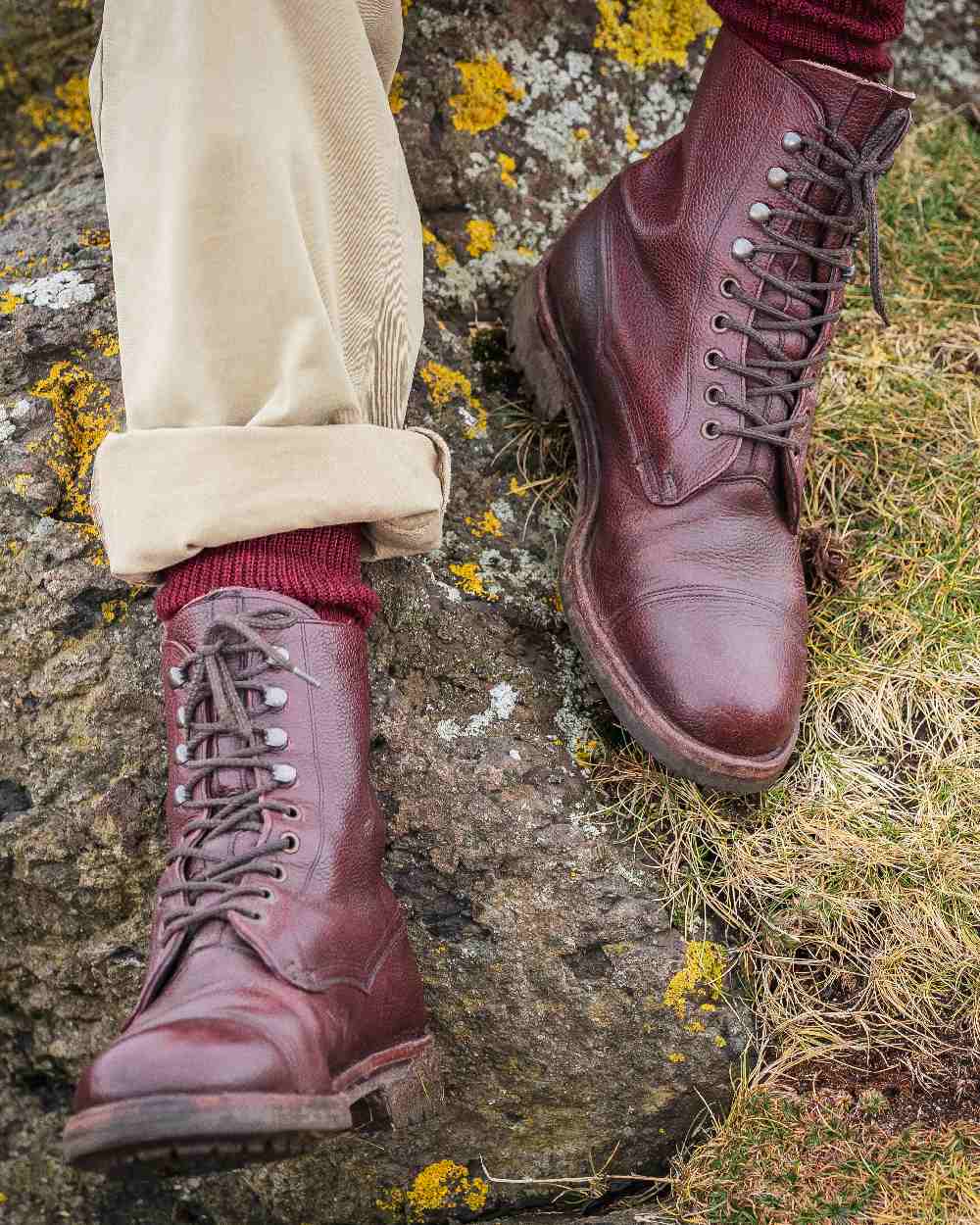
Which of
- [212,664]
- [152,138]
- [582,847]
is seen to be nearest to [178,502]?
[212,664]

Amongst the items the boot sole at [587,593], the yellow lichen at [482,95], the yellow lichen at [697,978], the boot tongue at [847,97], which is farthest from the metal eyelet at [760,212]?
the yellow lichen at [697,978]

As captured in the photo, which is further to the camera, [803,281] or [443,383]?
[443,383]

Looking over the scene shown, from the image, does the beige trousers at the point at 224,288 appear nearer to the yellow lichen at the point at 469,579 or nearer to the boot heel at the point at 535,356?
the yellow lichen at the point at 469,579

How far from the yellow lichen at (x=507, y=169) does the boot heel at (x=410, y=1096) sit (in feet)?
5.82

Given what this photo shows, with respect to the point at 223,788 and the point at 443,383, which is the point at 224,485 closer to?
the point at 223,788

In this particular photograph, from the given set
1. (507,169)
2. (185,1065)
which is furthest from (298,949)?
(507,169)

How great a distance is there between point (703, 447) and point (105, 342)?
3.70ft

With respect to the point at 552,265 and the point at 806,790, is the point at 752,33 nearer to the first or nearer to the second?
the point at 552,265

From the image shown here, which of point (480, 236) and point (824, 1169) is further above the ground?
point (480, 236)

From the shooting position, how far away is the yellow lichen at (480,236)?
228 cm

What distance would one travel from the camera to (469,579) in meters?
1.98

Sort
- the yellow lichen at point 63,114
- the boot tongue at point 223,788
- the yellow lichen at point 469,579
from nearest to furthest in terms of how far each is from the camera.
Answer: the boot tongue at point 223,788, the yellow lichen at point 469,579, the yellow lichen at point 63,114

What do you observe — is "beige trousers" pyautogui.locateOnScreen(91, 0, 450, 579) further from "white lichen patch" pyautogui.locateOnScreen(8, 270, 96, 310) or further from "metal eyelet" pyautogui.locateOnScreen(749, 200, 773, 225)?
"metal eyelet" pyautogui.locateOnScreen(749, 200, 773, 225)

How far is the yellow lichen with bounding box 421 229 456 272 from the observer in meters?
2.25
